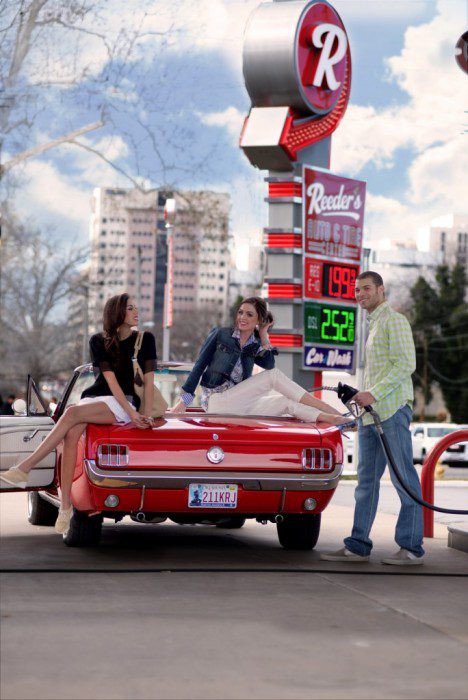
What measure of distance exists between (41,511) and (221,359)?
282 cm

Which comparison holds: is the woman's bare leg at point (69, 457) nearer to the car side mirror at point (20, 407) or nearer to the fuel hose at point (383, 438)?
the car side mirror at point (20, 407)

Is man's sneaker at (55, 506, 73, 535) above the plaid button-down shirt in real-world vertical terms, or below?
below

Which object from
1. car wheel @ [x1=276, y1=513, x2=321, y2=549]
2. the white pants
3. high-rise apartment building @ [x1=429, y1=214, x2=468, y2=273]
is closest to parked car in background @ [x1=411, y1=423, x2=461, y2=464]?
car wheel @ [x1=276, y1=513, x2=321, y2=549]

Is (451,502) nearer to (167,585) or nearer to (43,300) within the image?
(167,585)

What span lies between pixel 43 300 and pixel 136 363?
60741mm

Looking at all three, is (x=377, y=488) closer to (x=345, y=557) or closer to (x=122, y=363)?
(x=345, y=557)

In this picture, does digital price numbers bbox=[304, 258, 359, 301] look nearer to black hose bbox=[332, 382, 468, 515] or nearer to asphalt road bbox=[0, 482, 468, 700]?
asphalt road bbox=[0, 482, 468, 700]

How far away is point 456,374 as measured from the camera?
6844cm

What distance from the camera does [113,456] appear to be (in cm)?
Answer: 846

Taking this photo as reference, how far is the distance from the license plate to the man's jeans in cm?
104

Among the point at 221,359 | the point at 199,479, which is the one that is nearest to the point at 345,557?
the point at 199,479

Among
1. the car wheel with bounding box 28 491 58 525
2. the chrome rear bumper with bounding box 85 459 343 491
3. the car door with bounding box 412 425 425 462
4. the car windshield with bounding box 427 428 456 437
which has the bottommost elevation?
the car door with bounding box 412 425 425 462

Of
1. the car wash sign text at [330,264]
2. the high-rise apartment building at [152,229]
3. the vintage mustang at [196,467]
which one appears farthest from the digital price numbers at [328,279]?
the vintage mustang at [196,467]

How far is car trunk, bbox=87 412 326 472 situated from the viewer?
8.47 metres
